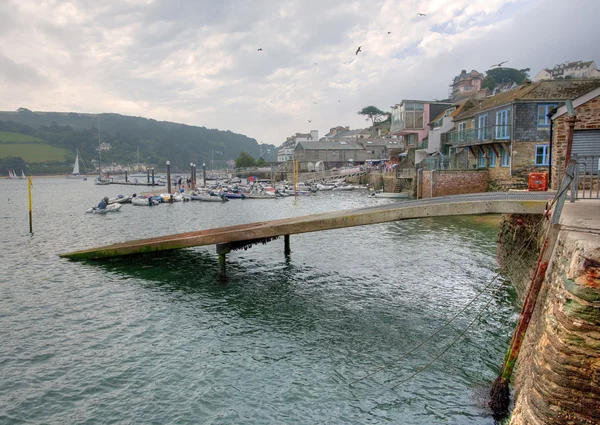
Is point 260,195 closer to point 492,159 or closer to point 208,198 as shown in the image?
point 208,198

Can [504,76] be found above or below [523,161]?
above

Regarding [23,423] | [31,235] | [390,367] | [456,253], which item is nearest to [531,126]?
[456,253]

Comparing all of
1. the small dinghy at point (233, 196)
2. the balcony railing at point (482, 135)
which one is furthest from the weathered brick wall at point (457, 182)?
the small dinghy at point (233, 196)

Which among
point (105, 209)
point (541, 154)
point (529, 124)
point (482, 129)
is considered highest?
point (482, 129)

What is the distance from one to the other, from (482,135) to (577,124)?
2483 cm

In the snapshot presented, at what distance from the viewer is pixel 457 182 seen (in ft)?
146

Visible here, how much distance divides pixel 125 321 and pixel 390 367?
954 cm

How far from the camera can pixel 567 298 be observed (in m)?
5.82

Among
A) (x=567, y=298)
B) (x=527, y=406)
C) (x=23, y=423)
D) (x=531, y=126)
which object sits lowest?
(x=23, y=423)

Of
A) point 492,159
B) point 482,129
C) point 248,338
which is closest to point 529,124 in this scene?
point 482,129

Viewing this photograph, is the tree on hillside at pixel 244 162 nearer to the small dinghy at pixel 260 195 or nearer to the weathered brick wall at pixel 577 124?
the small dinghy at pixel 260 195

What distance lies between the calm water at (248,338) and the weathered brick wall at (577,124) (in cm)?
617

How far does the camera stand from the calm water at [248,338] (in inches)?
379

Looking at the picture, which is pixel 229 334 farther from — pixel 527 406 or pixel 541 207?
pixel 541 207
